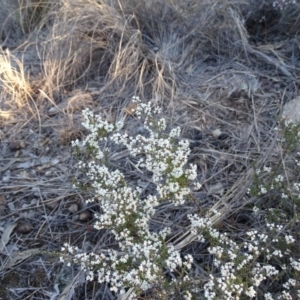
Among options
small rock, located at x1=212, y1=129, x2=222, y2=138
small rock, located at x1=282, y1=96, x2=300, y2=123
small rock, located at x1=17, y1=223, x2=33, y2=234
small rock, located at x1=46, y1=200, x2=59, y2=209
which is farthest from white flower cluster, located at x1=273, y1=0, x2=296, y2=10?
small rock, located at x1=17, y1=223, x2=33, y2=234

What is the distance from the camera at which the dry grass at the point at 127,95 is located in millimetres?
2014

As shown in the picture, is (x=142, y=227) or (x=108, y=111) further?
(x=108, y=111)

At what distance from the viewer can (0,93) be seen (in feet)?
9.05

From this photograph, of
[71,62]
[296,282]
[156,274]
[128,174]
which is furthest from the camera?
[71,62]

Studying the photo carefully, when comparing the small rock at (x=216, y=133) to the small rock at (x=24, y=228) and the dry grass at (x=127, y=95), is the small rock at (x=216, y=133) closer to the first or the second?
the dry grass at (x=127, y=95)

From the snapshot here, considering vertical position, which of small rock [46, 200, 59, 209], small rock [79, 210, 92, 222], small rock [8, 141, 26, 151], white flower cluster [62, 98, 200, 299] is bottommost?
small rock [8, 141, 26, 151]

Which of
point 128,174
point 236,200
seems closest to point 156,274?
point 236,200

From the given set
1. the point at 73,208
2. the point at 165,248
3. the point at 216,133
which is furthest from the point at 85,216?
the point at 216,133

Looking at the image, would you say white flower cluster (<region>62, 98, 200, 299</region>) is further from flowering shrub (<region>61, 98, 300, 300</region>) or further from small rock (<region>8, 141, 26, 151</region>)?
small rock (<region>8, 141, 26, 151</region>)

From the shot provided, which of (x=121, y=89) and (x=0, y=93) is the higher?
(x=121, y=89)

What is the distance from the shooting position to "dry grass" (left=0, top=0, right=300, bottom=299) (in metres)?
2.01

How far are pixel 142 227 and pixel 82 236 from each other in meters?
0.49

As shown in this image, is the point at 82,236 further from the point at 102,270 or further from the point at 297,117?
the point at 297,117

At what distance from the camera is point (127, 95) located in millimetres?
2654
